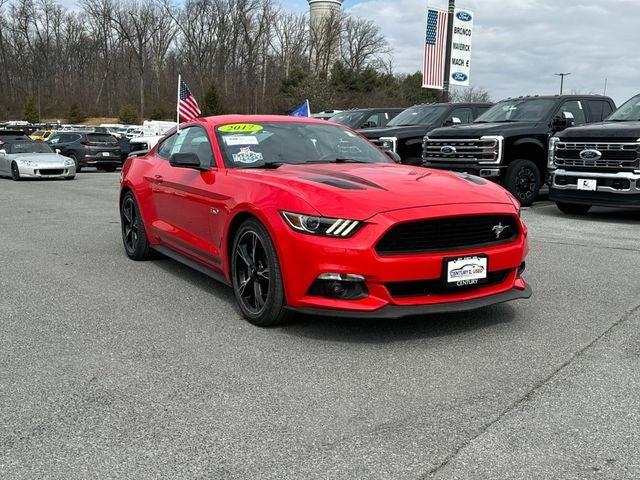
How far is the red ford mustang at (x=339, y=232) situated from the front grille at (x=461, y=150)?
688cm

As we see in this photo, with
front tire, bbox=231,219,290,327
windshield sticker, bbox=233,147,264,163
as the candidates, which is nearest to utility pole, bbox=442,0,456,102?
windshield sticker, bbox=233,147,264,163

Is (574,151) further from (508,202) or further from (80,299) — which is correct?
(80,299)

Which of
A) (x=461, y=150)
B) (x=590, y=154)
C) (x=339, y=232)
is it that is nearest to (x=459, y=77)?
(x=461, y=150)

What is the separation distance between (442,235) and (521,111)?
9698 mm

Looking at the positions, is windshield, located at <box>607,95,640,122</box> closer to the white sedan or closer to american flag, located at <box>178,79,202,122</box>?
the white sedan

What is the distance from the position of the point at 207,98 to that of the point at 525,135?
47983 millimetres

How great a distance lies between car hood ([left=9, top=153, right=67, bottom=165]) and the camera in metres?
19.9

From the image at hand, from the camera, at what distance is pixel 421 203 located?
4.38 meters

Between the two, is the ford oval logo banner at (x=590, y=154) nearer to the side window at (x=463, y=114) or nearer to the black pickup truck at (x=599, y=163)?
the black pickup truck at (x=599, y=163)

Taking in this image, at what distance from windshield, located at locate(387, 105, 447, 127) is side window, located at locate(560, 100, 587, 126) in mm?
3171

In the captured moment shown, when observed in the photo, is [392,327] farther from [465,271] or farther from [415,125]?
[415,125]

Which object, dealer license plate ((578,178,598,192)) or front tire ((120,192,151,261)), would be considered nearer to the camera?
front tire ((120,192,151,261))

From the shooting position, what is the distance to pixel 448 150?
12.8 meters

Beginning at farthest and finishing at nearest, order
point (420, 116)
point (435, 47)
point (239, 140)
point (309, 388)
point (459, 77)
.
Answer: point (459, 77) < point (435, 47) < point (420, 116) < point (239, 140) < point (309, 388)
